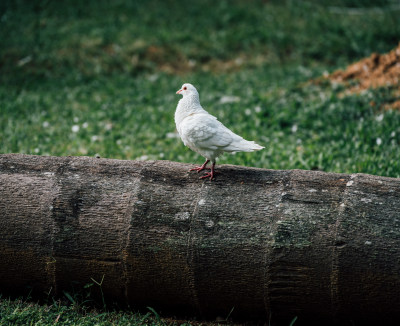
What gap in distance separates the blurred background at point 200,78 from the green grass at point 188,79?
0.07 feet

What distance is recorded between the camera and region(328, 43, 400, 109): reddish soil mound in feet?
21.6

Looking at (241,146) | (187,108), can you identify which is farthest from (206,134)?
Answer: (187,108)

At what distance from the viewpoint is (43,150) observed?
561cm

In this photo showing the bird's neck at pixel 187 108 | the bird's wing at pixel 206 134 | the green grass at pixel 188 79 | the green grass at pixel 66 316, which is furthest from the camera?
the green grass at pixel 188 79

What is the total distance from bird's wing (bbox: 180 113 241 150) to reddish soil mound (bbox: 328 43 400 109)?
369 cm

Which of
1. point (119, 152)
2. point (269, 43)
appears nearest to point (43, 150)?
point (119, 152)

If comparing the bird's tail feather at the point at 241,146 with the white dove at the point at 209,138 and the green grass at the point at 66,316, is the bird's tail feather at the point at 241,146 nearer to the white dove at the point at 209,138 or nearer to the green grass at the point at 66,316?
the white dove at the point at 209,138

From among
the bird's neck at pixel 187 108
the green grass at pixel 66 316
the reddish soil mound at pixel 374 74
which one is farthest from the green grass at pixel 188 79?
the bird's neck at pixel 187 108

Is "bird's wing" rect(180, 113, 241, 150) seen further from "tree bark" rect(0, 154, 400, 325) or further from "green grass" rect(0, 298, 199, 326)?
"green grass" rect(0, 298, 199, 326)

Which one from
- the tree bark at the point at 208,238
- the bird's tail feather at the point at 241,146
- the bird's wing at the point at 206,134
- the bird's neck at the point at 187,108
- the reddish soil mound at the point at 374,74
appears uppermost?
the reddish soil mound at the point at 374,74

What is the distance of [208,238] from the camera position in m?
3.06

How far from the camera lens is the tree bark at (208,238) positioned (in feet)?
9.51

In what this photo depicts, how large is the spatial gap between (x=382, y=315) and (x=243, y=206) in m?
1.06

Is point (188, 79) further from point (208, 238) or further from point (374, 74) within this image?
point (208, 238)
